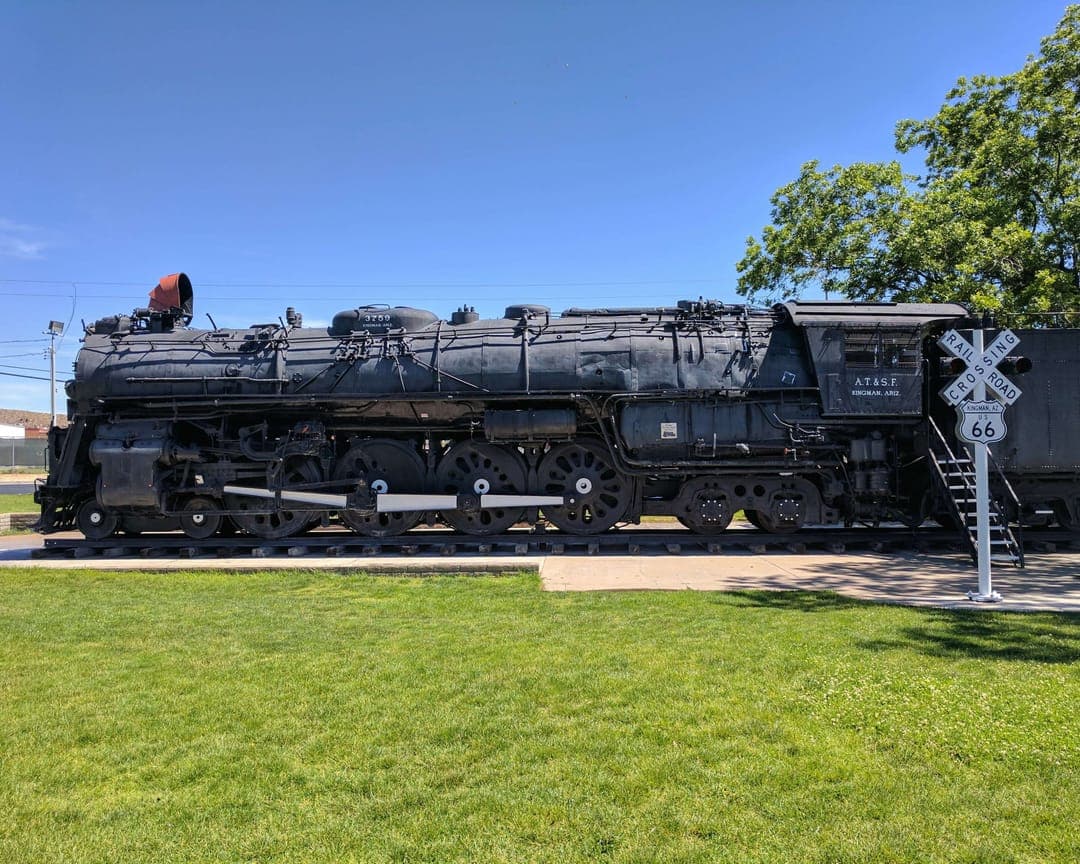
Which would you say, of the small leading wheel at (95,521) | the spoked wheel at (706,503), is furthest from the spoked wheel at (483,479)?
the small leading wheel at (95,521)

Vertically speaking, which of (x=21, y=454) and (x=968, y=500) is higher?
(x=21, y=454)

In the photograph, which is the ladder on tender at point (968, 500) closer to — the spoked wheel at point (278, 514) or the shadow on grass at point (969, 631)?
the shadow on grass at point (969, 631)

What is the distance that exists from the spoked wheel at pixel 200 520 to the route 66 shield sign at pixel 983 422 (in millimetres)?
11870

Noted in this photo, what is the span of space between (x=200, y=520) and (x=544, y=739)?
35.2ft

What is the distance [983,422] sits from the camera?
8.88 m

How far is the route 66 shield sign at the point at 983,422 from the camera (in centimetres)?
887

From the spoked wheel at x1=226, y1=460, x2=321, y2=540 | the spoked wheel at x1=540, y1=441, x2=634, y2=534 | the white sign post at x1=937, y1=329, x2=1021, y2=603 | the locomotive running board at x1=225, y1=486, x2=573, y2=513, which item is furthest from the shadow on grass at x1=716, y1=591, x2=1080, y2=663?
the spoked wheel at x1=226, y1=460, x2=321, y2=540

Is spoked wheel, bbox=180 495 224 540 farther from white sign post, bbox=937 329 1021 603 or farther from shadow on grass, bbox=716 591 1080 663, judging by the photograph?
white sign post, bbox=937 329 1021 603

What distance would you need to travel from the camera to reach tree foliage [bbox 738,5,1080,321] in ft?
56.8

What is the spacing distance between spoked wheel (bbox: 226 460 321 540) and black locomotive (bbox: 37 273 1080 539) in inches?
1.3

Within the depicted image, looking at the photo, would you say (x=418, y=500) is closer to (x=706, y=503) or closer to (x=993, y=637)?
(x=706, y=503)

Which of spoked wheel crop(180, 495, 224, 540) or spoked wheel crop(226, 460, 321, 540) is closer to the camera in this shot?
spoked wheel crop(226, 460, 321, 540)

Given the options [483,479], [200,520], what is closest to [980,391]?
[483,479]

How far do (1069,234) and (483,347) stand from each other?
14904 millimetres
